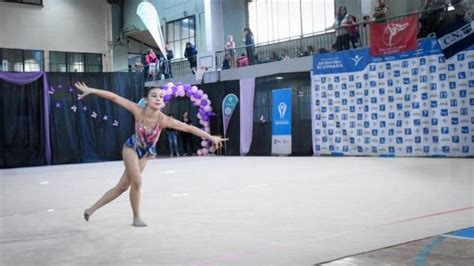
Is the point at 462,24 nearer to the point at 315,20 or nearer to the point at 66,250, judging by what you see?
the point at 315,20

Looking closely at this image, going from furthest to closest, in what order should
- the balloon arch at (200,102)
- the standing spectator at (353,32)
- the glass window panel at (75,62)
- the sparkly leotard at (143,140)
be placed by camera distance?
1. the glass window panel at (75,62)
2. the balloon arch at (200,102)
3. the standing spectator at (353,32)
4. the sparkly leotard at (143,140)

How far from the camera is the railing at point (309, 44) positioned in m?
14.2

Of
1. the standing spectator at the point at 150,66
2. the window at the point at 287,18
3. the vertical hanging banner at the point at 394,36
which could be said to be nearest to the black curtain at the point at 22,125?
the standing spectator at the point at 150,66

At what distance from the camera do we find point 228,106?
2012 cm

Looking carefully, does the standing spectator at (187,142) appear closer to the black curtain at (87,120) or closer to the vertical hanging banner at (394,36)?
the black curtain at (87,120)

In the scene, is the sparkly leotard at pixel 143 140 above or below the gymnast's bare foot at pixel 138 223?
above

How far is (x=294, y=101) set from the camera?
17844 mm

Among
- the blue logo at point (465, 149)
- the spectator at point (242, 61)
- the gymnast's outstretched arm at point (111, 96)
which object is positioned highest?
the spectator at point (242, 61)

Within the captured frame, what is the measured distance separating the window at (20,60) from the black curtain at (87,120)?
436 inches

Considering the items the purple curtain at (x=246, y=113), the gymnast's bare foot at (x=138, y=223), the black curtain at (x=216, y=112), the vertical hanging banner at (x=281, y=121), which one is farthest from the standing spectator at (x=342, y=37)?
the gymnast's bare foot at (x=138, y=223)

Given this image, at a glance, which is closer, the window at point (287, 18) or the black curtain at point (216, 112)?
the black curtain at point (216, 112)

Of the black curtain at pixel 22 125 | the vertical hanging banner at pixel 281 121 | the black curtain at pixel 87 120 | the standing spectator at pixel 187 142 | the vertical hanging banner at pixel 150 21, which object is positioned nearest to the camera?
the black curtain at pixel 22 125

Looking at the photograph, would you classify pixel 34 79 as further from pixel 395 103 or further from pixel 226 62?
pixel 395 103

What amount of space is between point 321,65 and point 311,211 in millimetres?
11353
